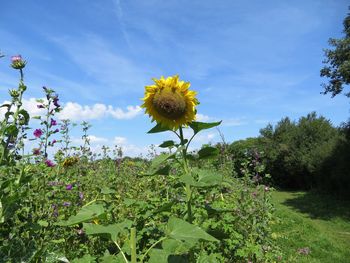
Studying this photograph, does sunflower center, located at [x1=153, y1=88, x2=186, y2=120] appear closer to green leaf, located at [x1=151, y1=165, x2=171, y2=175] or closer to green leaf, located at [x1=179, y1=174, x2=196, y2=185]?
green leaf, located at [x1=151, y1=165, x2=171, y2=175]

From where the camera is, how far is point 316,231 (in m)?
10.7

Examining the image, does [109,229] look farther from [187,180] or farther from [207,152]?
[207,152]

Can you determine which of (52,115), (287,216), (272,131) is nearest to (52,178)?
(52,115)

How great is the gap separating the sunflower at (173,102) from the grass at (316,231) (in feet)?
13.2

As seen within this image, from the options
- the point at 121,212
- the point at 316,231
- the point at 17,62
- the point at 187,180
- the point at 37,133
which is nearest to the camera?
the point at 187,180

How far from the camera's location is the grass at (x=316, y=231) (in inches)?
325

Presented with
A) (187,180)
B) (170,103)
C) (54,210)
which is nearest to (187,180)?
(187,180)

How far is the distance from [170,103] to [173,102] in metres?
0.02

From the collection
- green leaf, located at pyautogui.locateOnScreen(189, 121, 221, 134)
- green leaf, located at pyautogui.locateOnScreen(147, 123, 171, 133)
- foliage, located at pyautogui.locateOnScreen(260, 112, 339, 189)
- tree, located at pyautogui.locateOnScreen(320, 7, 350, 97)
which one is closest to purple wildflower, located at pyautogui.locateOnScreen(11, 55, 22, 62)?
green leaf, located at pyautogui.locateOnScreen(147, 123, 171, 133)

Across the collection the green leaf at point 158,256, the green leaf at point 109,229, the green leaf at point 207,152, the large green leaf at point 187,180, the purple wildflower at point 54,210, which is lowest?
the green leaf at point 158,256

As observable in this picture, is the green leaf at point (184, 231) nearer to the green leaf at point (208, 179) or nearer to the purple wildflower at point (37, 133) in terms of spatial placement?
the green leaf at point (208, 179)

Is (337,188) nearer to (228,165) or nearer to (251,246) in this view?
(228,165)

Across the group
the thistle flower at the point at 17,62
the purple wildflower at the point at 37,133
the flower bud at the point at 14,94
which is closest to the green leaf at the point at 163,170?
the flower bud at the point at 14,94

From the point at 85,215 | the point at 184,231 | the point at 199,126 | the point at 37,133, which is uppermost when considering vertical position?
the point at 37,133
